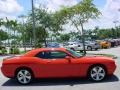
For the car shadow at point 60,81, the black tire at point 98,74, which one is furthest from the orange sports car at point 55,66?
the car shadow at point 60,81

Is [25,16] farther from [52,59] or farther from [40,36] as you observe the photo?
[52,59]

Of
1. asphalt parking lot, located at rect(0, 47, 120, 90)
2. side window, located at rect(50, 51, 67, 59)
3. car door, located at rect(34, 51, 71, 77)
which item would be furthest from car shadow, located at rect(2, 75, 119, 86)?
side window, located at rect(50, 51, 67, 59)

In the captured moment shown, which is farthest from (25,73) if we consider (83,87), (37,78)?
(83,87)

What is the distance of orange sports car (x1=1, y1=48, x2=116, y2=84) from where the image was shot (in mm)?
13062

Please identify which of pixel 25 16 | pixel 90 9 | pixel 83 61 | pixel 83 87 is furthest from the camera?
pixel 25 16

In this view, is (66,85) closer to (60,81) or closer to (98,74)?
(60,81)

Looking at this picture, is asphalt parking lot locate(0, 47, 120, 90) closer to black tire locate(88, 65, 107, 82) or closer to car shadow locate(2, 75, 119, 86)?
car shadow locate(2, 75, 119, 86)

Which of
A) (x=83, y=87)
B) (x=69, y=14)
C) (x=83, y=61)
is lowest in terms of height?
(x=83, y=87)

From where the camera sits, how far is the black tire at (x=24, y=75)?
523 inches

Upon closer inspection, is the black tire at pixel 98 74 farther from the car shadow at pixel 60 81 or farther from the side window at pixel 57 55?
the side window at pixel 57 55

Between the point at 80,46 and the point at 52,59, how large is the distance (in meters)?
31.6

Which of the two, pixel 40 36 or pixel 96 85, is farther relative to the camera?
pixel 40 36

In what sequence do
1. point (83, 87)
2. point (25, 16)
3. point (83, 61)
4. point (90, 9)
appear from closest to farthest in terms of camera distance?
point (83, 87)
point (83, 61)
point (90, 9)
point (25, 16)

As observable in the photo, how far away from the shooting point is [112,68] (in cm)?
1311
